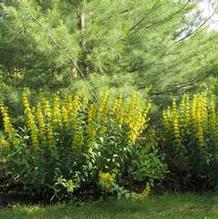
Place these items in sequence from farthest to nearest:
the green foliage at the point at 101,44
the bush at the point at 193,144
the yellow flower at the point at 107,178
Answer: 1. the green foliage at the point at 101,44
2. the bush at the point at 193,144
3. the yellow flower at the point at 107,178

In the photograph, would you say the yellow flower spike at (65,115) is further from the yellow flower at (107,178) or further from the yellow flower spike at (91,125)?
the yellow flower at (107,178)

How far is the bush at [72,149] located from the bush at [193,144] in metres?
0.39

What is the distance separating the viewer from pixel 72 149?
6.28 m

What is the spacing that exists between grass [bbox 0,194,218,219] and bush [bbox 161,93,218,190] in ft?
1.59

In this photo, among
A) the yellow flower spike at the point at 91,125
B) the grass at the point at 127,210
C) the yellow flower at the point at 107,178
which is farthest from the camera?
the yellow flower spike at the point at 91,125

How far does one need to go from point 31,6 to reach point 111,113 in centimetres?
190

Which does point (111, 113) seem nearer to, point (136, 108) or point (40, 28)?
point (136, 108)

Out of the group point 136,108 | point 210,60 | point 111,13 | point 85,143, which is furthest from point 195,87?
point 85,143

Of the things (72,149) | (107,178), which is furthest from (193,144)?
(72,149)

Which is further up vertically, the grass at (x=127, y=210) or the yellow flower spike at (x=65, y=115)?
the yellow flower spike at (x=65, y=115)

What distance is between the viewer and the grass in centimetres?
586

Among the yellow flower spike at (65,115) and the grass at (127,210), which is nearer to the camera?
the grass at (127,210)

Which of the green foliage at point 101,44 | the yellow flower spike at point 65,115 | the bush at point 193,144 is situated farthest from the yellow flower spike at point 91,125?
the green foliage at point 101,44

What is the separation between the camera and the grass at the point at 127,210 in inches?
231
